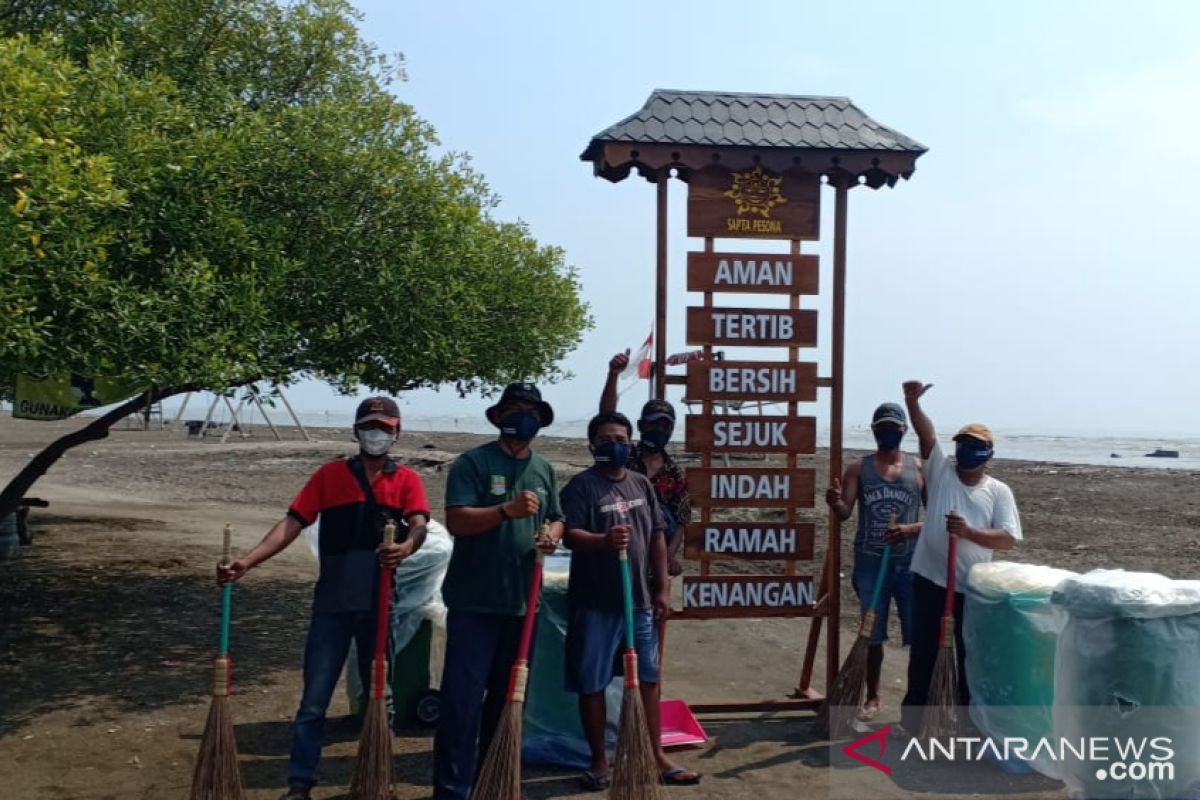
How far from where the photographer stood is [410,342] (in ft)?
29.1

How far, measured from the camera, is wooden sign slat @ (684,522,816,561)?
24.1 feet

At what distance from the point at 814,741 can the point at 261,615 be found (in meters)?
5.60

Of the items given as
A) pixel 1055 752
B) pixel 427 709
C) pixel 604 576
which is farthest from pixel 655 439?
pixel 1055 752

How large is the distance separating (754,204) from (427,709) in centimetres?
387

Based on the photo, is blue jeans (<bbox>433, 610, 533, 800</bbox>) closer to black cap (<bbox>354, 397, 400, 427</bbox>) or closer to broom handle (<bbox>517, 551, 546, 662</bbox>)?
broom handle (<bbox>517, 551, 546, 662</bbox>)

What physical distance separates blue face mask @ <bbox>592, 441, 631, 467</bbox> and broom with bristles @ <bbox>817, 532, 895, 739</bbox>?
2.05m

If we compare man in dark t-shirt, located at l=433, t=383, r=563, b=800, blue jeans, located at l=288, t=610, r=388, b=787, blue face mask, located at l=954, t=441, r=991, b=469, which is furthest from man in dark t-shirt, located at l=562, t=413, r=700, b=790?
blue face mask, located at l=954, t=441, r=991, b=469

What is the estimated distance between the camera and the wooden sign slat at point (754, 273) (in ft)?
24.1

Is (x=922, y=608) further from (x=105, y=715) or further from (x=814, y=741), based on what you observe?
(x=105, y=715)

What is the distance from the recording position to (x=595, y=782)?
5.81m

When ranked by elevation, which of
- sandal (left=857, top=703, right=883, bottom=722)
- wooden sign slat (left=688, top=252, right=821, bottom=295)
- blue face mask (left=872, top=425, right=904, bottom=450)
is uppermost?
wooden sign slat (left=688, top=252, right=821, bottom=295)

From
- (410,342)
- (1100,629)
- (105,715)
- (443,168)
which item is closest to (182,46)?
(443,168)

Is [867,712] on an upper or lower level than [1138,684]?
lower

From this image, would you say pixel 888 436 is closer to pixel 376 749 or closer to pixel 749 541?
pixel 749 541
